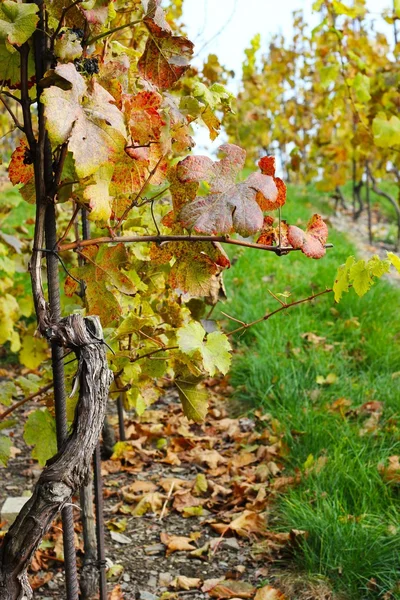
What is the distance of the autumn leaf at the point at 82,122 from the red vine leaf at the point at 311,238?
1.27ft

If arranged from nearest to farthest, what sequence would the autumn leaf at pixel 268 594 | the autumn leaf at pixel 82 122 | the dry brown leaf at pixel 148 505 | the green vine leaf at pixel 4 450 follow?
the autumn leaf at pixel 82 122 < the green vine leaf at pixel 4 450 < the autumn leaf at pixel 268 594 < the dry brown leaf at pixel 148 505

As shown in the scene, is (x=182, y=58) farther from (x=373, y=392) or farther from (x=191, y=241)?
(x=373, y=392)

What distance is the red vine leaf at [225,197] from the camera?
1.10 m

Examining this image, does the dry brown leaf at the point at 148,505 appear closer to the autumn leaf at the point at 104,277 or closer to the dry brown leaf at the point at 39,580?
the dry brown leaf at the point at 39,580

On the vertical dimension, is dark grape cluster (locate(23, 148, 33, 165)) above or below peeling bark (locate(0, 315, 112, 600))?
above

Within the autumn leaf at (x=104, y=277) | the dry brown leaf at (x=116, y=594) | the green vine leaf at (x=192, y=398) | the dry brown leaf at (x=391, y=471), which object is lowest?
the dry brown leaf at (x=116, y=594)

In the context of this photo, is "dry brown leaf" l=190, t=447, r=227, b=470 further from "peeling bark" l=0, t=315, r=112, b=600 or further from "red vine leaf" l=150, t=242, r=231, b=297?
"peeling bark" l=0, t=315, r=112, b=600

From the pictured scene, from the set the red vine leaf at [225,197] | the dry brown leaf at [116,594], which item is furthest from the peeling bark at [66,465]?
the dry brown leaf at [116,594]

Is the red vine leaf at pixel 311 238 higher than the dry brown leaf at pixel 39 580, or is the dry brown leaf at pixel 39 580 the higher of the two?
the red vine leaf at pixel 311 238

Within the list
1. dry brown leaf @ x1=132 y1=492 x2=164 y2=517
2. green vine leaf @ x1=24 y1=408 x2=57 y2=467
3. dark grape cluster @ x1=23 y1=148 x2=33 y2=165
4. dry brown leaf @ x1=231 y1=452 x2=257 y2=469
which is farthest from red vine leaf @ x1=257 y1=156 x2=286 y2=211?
dry brown leaf @ x1=231 y1=452 x2=257 y2=469

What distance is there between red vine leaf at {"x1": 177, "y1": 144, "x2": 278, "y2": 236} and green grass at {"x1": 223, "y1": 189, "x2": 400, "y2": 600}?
1249mm

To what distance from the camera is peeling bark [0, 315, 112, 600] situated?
3.22ft

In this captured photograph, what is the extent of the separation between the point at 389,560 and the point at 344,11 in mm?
2872

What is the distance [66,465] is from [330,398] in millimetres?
2128
